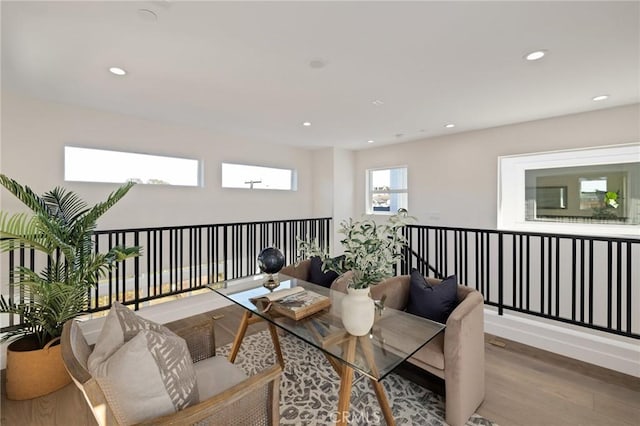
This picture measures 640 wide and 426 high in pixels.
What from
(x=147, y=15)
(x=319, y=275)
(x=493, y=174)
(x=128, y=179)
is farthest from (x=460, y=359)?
(x=128, y=179)

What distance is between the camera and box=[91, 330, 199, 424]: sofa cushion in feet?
3.05

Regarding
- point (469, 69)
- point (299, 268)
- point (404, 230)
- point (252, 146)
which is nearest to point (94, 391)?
point (299, 268)

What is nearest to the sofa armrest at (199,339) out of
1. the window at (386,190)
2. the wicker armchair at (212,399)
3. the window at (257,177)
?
the wicker armchair at (212,399)

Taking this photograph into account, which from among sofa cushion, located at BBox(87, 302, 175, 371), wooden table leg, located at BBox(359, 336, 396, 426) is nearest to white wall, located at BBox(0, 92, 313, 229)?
sofa cushion, located at BBox(87, 302, 175, 371)

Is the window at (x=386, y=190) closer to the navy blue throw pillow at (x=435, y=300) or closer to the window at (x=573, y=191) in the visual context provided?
the window at (x=573, y=191)

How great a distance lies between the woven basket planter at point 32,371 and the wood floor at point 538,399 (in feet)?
0.18

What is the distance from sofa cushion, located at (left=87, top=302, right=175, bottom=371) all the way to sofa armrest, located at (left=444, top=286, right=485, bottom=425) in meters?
1.61

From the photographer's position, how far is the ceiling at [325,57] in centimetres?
170

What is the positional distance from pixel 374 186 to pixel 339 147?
111 centimetres

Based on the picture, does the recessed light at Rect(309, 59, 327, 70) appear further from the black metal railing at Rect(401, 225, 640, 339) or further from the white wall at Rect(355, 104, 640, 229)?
the white wall at Rect(355, 104, 640, 229)

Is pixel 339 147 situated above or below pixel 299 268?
above

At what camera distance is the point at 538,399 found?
1969 mm

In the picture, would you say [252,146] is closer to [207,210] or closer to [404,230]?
[207,210]

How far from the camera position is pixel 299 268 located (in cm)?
305
